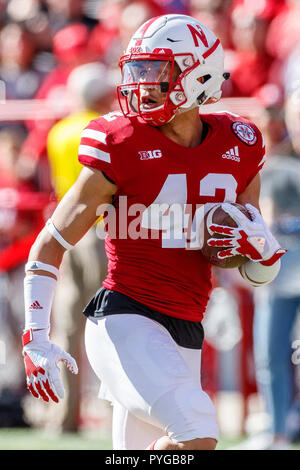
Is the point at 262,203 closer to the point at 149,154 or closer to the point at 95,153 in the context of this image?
the point at 149,154

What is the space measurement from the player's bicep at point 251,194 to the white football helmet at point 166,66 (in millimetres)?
370

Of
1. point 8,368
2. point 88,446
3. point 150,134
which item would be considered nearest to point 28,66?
point 8,368

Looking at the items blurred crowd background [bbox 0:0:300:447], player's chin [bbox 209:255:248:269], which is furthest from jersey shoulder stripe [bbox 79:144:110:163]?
blurred crowd background [bbox 0:0:300:447]

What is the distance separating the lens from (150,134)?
10.9 feet

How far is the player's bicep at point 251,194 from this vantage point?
3.54m

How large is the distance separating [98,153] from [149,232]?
0.34 meters

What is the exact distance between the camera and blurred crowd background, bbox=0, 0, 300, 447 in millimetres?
5234

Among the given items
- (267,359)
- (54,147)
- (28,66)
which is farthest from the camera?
(28,66)

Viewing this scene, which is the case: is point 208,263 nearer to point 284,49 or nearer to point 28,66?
point 284,49

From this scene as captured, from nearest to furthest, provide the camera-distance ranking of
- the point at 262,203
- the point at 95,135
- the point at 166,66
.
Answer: the point at 95,135, the point at 166,66, the point at 262,203

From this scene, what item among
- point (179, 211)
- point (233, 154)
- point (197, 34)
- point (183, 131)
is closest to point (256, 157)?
point (233, 154)

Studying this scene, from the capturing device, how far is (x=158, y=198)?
10.8 feet

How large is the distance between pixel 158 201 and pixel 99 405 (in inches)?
119

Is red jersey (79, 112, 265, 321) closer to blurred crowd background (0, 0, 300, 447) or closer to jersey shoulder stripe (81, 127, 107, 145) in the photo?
jersey shoulder stripe (81, 127, 107, 145)
